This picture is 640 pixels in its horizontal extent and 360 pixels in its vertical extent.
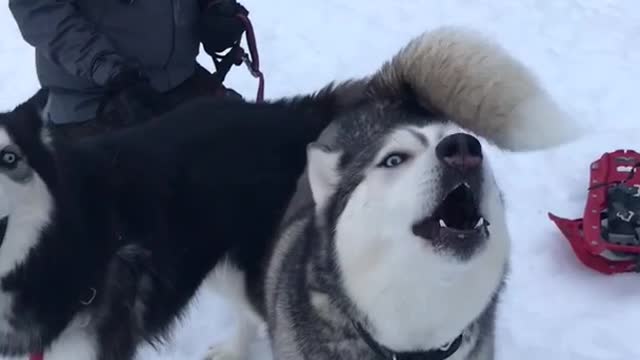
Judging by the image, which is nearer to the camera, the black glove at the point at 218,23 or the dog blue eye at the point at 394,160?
the dog blue eye at the point at 394,160

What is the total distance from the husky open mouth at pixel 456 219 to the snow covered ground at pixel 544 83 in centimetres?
137

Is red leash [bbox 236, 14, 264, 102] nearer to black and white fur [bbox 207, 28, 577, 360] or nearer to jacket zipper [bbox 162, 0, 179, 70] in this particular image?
jacket zipper [bbox 162, 0, 179, 70]

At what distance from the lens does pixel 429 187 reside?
1710mm

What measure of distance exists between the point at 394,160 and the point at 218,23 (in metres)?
1.74

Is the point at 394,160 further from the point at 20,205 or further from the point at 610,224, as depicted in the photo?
the point at 610,224

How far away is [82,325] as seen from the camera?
2340 millimetres

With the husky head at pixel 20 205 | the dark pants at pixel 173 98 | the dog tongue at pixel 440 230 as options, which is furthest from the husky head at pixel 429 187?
the dark pants at pixel 173 98

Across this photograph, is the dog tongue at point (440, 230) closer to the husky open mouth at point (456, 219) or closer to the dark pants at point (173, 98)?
the husky open mouth at point (456, 219)

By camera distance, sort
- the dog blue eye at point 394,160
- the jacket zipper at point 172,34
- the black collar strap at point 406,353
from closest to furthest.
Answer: the dog blue eye at point 394,160, the black collar strap at point 406,353, the jacket zipper at point 172,34

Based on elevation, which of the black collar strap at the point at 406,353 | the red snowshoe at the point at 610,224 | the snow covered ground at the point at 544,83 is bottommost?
the snow covered ground at the point at 544,83

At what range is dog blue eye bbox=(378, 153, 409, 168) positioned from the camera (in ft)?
5.99

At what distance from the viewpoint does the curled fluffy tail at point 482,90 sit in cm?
224

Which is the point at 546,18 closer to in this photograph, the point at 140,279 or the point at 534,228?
the point at 534,228

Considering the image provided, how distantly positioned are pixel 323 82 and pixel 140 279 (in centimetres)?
245
